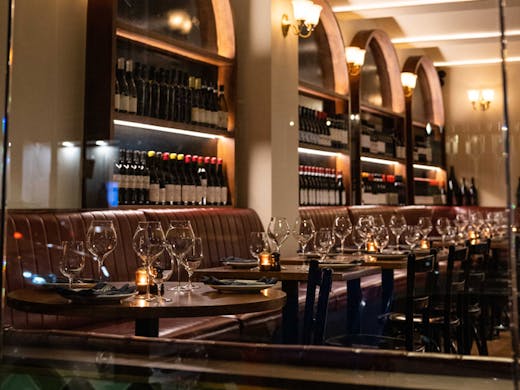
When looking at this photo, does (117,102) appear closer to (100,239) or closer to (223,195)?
(223,195)

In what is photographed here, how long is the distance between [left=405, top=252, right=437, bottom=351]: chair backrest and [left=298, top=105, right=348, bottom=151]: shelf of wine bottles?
241 centimetres

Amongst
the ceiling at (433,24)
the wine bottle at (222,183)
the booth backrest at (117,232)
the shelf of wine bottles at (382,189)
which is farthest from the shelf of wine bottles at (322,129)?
the booth backrest at (117,232)

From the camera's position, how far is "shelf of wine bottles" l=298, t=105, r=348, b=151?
5.12 metres

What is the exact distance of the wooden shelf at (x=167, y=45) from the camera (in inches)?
135

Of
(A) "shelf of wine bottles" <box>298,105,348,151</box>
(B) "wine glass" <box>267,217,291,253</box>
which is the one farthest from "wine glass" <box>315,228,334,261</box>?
(A) "shelf of wine bottles" <box>298,105,348,151</box>

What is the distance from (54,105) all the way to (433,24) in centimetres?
188

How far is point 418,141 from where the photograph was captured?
22.4 ft

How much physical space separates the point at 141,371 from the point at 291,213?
150 inches

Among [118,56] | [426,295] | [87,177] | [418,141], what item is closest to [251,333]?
[426,295]

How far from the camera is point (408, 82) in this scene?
22.0 feet

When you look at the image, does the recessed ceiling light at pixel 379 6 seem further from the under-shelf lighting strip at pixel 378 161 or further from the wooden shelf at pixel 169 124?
the wooden shelf at pixel 169 124

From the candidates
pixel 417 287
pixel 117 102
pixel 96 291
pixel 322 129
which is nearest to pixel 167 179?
pixel 117 102

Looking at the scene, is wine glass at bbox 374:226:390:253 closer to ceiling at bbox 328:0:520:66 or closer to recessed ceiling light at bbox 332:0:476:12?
ceiling at bbox 328:0:520:66

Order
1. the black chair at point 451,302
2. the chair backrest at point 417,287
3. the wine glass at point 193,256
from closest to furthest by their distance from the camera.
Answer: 1. the wine glass at point 193,256
2. the chair backrest at point 417,287
3. the black chair at point 451,302
